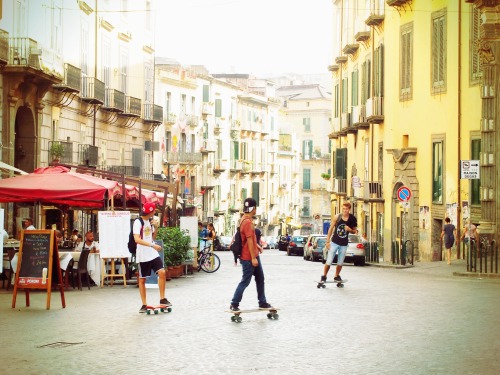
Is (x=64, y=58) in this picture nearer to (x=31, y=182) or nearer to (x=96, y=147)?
(x=96, y=147)

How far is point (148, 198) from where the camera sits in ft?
94.0

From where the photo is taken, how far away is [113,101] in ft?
157

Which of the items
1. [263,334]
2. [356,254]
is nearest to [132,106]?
[356,254]

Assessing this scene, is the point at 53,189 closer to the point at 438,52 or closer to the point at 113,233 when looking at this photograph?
the point at 113,233

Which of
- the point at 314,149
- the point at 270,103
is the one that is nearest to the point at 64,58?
the point at 270,103

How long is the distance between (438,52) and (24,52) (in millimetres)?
14661

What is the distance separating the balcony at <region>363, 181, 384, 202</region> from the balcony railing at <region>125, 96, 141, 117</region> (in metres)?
11.7

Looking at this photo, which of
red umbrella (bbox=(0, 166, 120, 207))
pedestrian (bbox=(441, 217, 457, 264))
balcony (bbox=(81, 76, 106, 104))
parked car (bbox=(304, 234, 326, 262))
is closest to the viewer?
red umbrella (bbox=(0, 166, 120, 207))

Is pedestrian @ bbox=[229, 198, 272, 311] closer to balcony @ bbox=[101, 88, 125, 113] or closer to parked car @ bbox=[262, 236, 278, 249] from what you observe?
balcony @ bbox=[101, 88, 125, 113]

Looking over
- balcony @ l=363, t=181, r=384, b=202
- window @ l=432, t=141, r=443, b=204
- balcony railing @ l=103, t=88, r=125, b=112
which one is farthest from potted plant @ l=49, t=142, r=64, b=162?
balcony @ l=363, t=181, r=384, b=202

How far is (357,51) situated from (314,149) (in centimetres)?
6533

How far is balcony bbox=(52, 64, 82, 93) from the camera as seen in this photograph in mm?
39094

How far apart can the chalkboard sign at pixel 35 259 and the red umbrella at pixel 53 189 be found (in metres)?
5.35

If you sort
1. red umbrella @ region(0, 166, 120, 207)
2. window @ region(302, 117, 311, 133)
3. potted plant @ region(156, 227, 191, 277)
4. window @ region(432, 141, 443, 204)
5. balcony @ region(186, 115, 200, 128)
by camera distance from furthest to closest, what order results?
window @ region(302, 117, 311, 133) → balcony @ region(186, 115, 200, 128) → window @ region(432, 141, 443, 204) → potted plant @ region(156, 227, 191, 277) → red umbrella @ region(0, 166, 120, 207)
